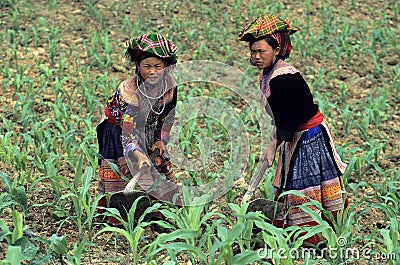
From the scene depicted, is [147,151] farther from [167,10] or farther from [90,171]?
[167,10]

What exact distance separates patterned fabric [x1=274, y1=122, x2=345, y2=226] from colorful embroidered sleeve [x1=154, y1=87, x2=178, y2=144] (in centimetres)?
76

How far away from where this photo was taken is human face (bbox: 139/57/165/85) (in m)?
3.41

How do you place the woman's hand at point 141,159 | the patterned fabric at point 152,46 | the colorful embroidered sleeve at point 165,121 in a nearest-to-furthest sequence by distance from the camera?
the patterned fabric at point 152,46 → the woman's hand at point 141,159 → the colorful embroidered sleeve at point 165,121

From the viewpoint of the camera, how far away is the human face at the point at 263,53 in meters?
3.42

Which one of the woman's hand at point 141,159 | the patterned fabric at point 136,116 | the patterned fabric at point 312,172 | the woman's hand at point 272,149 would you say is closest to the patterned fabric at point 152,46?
the patterned fabric at point 136,116

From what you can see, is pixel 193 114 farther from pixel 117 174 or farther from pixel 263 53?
pixel 263 53

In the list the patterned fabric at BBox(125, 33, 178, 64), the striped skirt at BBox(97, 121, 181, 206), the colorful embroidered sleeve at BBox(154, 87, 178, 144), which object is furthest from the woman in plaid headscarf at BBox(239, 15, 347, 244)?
the striped skirt at BBox(97, 121, 181, 206)

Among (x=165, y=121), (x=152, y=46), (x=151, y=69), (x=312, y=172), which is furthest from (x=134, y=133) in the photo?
(x=312, y=172)

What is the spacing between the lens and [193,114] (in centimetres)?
582

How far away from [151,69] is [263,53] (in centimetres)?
Result: 66

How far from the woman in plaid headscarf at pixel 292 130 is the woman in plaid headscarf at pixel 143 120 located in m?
0.54

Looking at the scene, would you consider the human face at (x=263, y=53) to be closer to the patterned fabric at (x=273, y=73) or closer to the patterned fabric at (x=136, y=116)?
the patterned fabric at (x=273, y=73)

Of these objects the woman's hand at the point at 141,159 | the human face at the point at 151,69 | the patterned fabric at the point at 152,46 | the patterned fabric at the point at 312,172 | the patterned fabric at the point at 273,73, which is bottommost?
the patterned fabric at the point at 312,172

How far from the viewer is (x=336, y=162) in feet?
11.9
